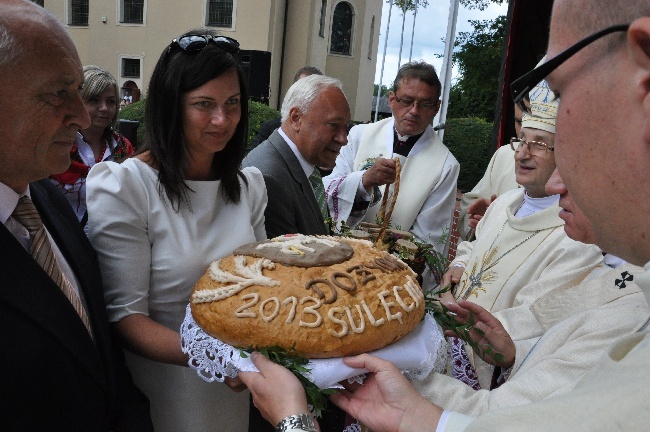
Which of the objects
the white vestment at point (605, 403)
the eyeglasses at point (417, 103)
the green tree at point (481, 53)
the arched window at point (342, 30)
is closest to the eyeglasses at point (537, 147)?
the eyeglasses at point (417, 103)

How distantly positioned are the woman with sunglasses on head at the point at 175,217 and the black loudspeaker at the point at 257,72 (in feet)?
34.5

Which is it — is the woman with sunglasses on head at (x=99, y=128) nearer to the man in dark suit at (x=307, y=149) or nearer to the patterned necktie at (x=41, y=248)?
the man in dark suit at (x=307, y=149)

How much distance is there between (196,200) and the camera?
85.1 inches

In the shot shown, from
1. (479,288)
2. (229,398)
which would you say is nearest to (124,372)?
(229,398)

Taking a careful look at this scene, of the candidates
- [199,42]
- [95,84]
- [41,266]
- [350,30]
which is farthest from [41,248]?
[350,30]

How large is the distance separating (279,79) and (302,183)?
24.2 meters

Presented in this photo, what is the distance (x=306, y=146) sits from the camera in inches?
127

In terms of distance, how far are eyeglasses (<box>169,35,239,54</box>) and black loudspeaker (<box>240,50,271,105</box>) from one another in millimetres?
10472

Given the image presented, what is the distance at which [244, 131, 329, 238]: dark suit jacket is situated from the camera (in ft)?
8.70

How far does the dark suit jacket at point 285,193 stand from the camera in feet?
8.70

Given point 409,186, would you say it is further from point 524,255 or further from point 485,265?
point 524,255

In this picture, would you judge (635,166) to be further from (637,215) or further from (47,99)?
(47,99)

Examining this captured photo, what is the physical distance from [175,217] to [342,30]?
1178 inches

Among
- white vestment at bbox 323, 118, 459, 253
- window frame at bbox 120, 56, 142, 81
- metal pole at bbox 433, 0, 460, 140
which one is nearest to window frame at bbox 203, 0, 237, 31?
window frame at bbox 120, 56, 142, 81
